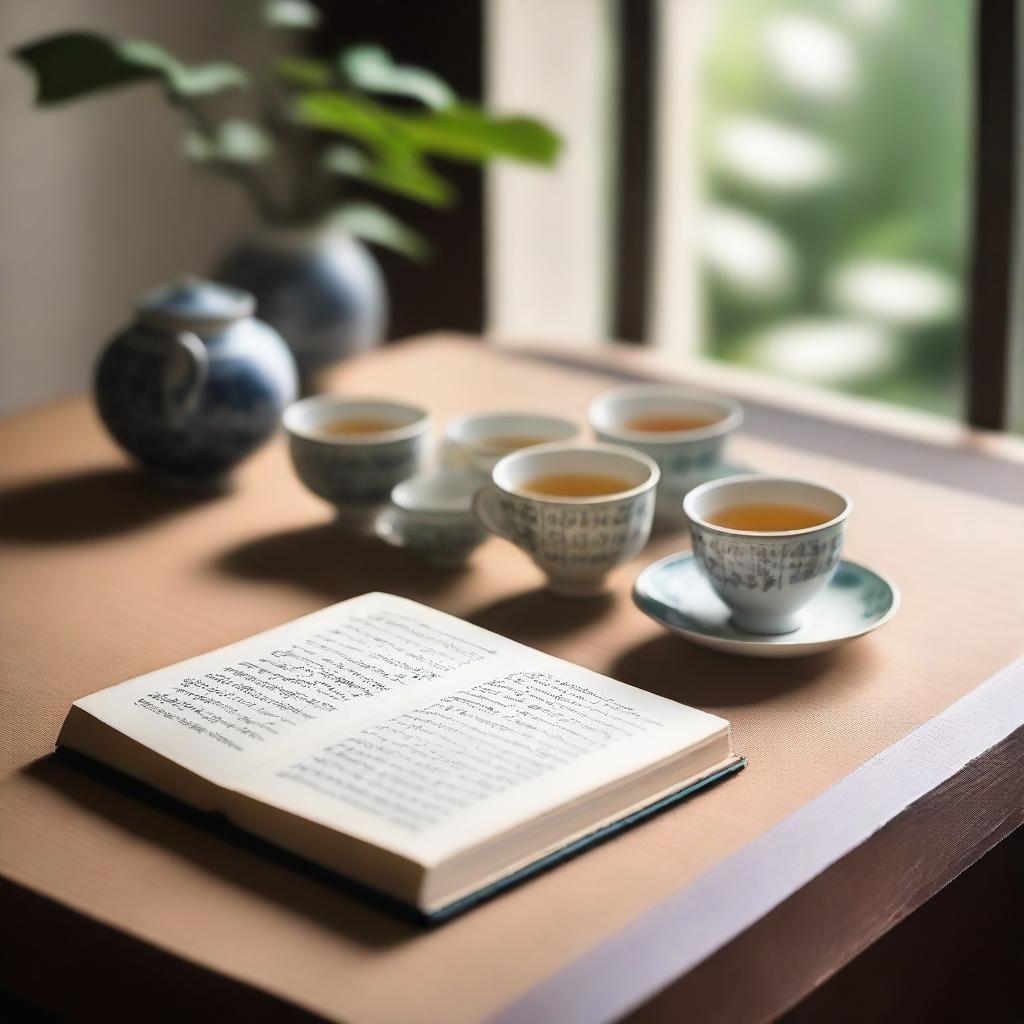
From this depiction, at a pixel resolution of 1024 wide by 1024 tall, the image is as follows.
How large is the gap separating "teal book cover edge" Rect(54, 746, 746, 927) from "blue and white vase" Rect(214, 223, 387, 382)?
77cm

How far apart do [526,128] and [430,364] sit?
0.94ft

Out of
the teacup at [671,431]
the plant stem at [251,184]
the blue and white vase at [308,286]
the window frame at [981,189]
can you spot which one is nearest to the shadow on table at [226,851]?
the teacup at [671,431]

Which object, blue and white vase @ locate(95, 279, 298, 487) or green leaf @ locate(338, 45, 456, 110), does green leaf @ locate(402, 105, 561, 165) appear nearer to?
green leaf @ locate(338, 45, 456, 110)

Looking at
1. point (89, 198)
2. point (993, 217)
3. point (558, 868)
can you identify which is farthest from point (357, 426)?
point (89, 198)

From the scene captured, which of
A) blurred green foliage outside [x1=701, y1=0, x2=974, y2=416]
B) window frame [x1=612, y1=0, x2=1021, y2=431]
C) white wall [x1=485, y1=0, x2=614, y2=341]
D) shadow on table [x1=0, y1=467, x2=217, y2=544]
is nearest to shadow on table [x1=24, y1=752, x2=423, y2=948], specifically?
shadow on table [x1=0, y1=467, x2=217, y2=544]

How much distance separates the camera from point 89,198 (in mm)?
1987

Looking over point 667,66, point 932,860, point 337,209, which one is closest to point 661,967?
point 932,860

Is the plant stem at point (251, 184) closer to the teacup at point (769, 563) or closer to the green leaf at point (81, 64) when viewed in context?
the green leaf at point (81, 64)

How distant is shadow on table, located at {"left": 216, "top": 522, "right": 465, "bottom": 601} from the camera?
1060 millimetres

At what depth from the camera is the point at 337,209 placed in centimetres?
170

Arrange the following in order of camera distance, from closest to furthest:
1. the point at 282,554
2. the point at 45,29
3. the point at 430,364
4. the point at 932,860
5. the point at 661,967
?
the point at 661,967 < the point at 932,860 < the point at 282,554 < the point at 430,364 < the point at 45,29

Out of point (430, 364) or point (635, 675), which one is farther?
point (430, 364)

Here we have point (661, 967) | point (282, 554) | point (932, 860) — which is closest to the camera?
point (661, 967)

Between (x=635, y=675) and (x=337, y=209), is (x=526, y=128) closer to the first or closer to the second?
(x=337, y=209)
